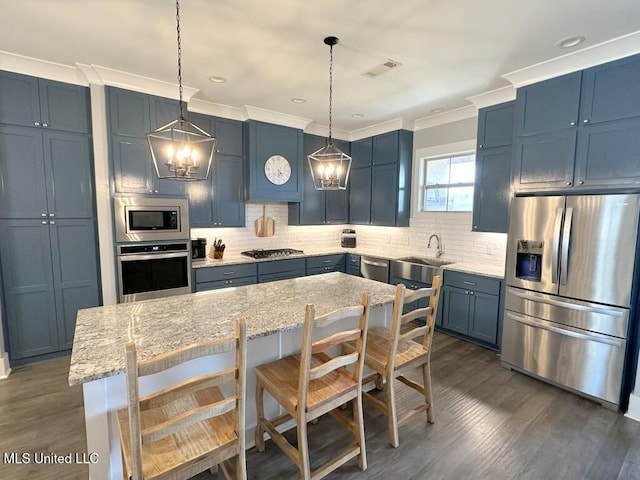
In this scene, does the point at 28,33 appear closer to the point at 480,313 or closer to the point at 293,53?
the point at 293,53

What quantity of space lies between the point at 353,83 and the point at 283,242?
8.75 ft

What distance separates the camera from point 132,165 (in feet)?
10.8

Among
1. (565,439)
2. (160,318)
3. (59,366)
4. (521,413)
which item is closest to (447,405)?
(521,413)

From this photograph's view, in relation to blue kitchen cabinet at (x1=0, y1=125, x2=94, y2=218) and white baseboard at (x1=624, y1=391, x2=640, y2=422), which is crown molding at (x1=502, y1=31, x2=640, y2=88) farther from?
blue kitchen cabinet at (x1=0, y1=125, x2=94, y2=218)

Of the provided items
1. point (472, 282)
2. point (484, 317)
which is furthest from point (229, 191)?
point (484, 317)

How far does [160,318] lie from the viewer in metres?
1.84

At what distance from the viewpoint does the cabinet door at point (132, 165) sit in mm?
3217

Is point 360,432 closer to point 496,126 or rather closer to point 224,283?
point 224,283

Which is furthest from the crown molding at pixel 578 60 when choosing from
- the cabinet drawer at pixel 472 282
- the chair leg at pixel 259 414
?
the chair leg at pixel 259 414

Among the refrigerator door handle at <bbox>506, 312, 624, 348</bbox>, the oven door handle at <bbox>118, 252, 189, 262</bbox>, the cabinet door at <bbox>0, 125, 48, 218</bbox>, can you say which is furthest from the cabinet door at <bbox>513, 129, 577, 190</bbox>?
the cabinet door at <bbox>0, 125, 48, 218</bbox>

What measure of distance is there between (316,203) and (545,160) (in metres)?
3.13

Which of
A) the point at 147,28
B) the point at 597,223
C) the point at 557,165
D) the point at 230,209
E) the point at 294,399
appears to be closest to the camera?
the point at 294,399

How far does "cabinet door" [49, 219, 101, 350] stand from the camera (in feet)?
10.4

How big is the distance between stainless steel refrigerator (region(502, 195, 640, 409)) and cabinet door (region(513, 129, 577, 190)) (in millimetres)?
225
